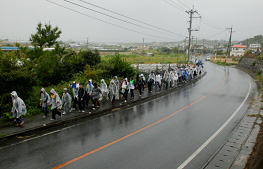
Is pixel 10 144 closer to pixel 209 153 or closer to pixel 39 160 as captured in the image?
pixel 39 160

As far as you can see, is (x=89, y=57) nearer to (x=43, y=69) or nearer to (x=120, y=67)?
(x=120, y=67)

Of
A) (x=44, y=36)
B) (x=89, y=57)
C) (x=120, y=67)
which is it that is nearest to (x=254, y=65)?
(x=120, y=67)

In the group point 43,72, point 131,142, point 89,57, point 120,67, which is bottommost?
point 131,142

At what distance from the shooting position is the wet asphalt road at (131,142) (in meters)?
5.97

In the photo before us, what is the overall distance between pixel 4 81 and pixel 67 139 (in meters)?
5.03

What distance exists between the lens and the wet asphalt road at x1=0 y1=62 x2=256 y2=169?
235 inches

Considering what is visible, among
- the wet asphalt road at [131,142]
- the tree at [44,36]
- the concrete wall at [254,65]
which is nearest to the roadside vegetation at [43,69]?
the tree at [44,36]

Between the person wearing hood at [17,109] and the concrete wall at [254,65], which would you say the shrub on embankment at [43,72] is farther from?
the concrete wall at [254,65]

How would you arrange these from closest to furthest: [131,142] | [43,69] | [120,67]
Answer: [131,142] < [43,69] < [120,67]

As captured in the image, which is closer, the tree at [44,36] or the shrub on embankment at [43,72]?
the shrub on embankment at [43,72]

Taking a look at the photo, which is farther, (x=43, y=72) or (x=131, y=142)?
(x=43, y=72)

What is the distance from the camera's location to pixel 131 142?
739 cm

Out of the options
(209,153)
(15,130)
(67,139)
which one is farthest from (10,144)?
(209,153)

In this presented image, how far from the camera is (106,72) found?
18.0 metres
